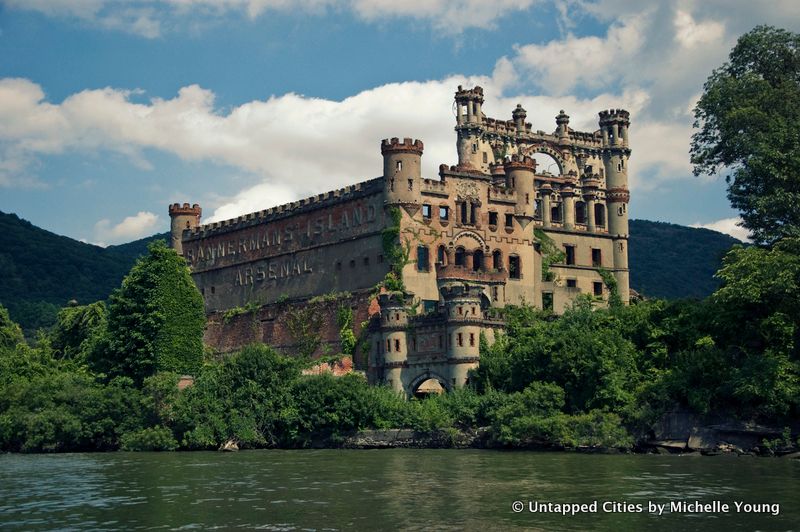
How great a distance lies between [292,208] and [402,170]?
13.4 metres

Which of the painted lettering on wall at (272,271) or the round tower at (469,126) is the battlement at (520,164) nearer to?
the round tower at (469,126)

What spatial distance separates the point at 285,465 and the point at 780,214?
28208 millimetres

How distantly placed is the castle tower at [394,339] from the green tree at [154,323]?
12.6 meters

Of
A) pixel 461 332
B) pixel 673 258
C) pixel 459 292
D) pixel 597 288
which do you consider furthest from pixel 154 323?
pixel 673 258

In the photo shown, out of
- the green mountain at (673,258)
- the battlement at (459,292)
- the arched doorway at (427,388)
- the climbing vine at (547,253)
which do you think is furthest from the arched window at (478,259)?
the green mountain at (673,258)

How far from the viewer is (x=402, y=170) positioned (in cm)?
7662

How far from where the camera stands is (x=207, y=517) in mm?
35531

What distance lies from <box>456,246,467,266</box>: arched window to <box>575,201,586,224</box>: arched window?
592 inches

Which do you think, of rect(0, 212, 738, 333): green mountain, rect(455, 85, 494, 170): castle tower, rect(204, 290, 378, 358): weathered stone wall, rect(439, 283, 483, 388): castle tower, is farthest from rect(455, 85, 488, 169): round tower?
rect(0, 212, 738, 333): green mountain

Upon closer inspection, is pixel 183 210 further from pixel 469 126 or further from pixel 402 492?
pixel 402 492

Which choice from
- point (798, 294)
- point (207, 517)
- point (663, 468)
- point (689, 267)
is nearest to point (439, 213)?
point (798, 294)

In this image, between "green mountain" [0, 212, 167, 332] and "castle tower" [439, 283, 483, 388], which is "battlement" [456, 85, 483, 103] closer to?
"castle tower" [439, 283, 483, 388]

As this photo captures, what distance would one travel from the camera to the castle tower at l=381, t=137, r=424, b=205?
76.5 meters

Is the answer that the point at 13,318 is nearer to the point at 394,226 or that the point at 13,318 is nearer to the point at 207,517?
the point at 394,226
